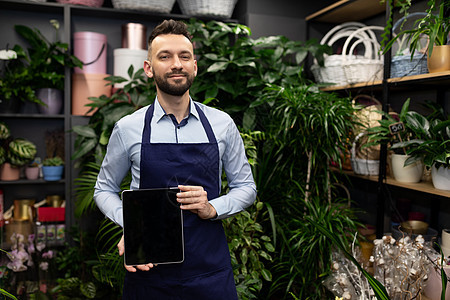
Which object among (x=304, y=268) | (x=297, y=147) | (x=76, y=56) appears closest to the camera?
(x=304, y=268)

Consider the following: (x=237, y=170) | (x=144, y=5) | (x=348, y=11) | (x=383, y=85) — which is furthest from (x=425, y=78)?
(x=144, y=5)

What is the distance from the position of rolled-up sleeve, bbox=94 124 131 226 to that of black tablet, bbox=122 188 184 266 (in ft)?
0.60

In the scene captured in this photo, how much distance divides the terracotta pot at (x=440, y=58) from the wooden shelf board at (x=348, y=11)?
0.81m

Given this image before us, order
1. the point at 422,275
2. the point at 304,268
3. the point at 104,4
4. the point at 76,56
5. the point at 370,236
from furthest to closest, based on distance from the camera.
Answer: the point at 104,4
the point at 76,56
the point at 370,236
the point at 304,268
the point at 422,275

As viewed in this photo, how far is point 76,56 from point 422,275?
8.32 ft

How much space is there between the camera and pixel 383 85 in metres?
2.33

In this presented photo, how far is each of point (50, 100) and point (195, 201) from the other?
6.66 ft

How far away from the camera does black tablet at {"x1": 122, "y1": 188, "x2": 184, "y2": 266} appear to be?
1130 mm

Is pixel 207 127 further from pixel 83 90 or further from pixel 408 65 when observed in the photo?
pixel 83 90

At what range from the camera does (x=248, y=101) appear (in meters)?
Answer: 2.71

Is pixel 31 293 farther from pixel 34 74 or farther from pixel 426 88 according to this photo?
pixel 426 88

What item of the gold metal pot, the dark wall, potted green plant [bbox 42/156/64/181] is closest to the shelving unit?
the dark wall

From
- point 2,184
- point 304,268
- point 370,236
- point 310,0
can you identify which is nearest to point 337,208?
point 304,268

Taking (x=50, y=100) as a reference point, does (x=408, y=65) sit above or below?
above
